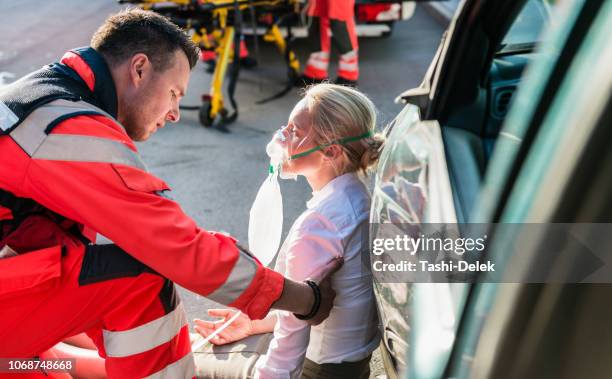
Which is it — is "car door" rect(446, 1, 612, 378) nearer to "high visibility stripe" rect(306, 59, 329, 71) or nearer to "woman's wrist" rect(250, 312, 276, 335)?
"woman's wrist" rect(250, 312, 276, 335)

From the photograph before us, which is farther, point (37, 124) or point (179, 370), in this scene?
point (179, 370)

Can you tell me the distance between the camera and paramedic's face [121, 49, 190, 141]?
1964 millimetres

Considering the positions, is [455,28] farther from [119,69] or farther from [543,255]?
[543,255]

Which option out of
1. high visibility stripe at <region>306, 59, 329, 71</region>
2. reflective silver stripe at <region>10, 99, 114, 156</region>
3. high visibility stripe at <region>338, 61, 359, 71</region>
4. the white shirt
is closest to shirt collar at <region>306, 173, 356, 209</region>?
the white shirt

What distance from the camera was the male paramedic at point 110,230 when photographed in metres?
1.64

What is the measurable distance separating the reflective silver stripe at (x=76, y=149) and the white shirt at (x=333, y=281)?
566 mm

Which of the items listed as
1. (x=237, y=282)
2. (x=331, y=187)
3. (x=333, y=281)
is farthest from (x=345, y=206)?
(x=237, y=282)

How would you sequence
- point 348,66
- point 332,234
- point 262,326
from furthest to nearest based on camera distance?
point 348,66 → point 262,326 → point 332,234

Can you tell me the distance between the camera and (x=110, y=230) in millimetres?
1642

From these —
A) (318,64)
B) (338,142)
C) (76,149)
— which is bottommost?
(318,64)

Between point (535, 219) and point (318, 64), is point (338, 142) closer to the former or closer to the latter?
point (535, 219)

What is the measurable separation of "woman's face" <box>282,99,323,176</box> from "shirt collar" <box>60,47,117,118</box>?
0.55m

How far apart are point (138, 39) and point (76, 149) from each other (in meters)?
0.49

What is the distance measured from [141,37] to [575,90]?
1.37m
